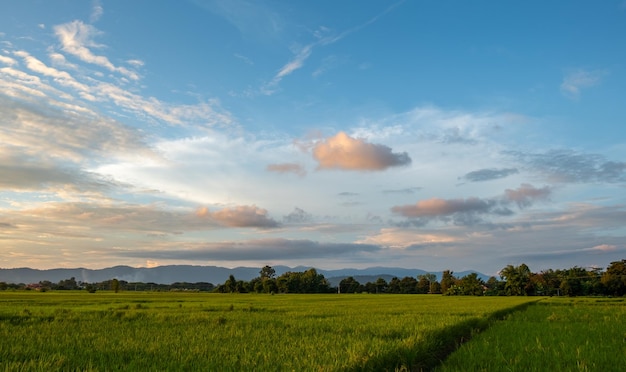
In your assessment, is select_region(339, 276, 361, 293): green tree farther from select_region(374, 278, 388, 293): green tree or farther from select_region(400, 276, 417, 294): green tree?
select_region(400, 276, 417, 294): green tree

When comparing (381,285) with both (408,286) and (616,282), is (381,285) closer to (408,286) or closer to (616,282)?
(408,286)

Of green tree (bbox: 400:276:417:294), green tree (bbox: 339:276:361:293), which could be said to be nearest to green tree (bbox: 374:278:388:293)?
green tree (bbox: 400:276:417:294)

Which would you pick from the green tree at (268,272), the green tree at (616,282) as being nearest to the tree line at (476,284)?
the green tree at (616,282)

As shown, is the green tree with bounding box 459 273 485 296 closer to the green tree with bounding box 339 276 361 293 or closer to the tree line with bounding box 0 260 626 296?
the tree line with bounding box 0 260 626 296

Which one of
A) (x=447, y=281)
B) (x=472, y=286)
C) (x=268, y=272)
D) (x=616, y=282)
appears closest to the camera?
(x=616, y=282)

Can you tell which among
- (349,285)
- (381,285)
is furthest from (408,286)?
(349,285)

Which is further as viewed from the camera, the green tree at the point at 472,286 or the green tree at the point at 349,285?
the green tree at the point at 349,285

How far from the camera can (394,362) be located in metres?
7.20

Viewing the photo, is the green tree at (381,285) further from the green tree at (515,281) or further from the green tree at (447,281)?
the green tree at (515,281)

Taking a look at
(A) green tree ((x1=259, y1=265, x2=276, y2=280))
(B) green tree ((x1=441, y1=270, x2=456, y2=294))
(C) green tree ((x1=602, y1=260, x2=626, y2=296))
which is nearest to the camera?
(C) green tree ((x1=602, y1=260, x2=626, y2=296))

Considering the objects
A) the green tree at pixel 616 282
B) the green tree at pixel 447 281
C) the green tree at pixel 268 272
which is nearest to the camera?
the green tree at pixel 616 282

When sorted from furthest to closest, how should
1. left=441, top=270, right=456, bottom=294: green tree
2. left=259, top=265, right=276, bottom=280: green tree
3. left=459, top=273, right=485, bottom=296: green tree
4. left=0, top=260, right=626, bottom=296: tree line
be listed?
left=259, top=265, right=276, bottom=280: green tree, left=441, top=270, right=456, bottom=294: green tree, left=459, top=273, right=485, bottom=296: green tree, left=0, top=260, right=626, bottom=296: tree line

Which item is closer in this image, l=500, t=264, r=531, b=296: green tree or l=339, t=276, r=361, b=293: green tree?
l=500, t=264, r=531, b=296: green tree

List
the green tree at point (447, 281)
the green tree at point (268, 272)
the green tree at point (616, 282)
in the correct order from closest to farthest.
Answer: the green tree at point (616, 282) → the green tree at point (447, 281) → the green tree at point (268, 272)
